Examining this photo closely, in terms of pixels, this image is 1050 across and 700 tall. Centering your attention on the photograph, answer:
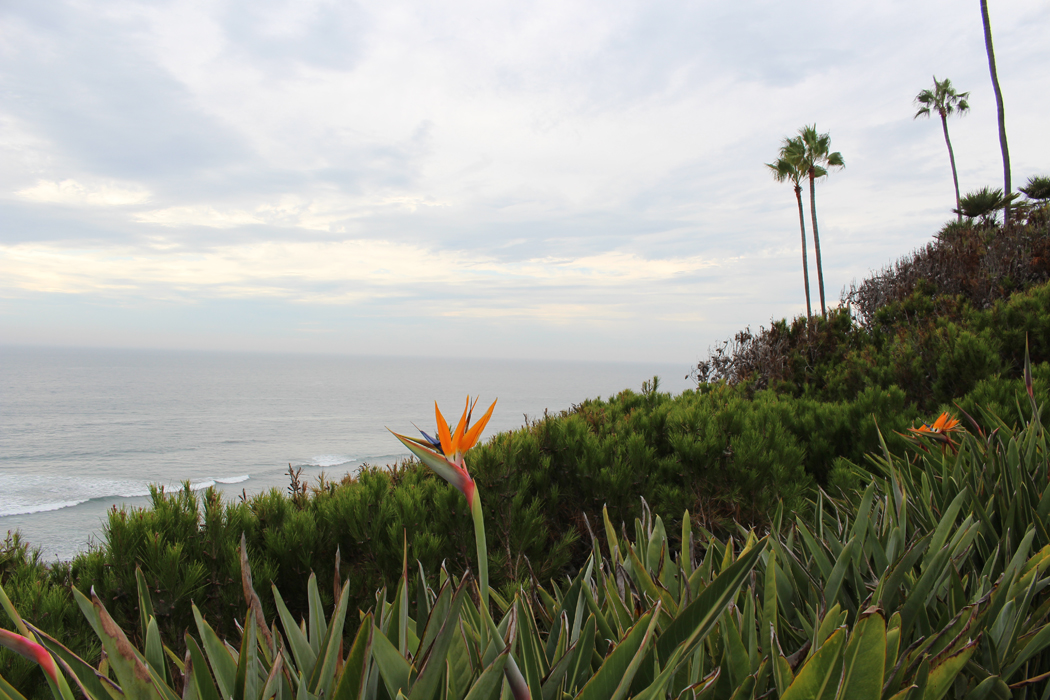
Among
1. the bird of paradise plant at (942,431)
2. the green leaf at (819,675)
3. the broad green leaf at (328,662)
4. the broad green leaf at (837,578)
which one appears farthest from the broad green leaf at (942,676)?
the bird of paradise plant at (942,431)

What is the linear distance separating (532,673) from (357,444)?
42.9 m

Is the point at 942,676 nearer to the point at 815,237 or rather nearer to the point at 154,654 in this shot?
the point at 154,654

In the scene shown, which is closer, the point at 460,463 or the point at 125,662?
the point at 125,662

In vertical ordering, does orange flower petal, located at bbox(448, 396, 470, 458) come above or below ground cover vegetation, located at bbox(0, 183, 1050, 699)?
above

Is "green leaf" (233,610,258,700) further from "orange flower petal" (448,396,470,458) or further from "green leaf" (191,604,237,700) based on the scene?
"orange flower petal" (448,396,470,458)

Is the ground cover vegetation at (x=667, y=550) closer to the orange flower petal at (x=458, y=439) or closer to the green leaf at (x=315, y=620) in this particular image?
the green leaf at (x=315, y=620)

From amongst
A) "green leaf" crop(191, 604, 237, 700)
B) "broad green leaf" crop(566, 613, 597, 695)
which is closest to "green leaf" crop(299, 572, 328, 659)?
"green leaf" crop(191, 604, 237, 700)

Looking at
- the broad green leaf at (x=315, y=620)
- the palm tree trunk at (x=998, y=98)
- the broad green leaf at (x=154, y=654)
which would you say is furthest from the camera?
the palm tree trunk at (x=998, y=98)

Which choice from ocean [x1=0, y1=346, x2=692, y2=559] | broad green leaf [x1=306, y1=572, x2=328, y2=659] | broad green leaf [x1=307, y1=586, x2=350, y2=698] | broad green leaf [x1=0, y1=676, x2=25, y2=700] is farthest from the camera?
ocean [x1=0, y1=346, x2=692, y2=559]

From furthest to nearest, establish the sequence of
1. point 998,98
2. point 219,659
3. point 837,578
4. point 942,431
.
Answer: point 998,98, point 942,431, point 837,578, point 219,659

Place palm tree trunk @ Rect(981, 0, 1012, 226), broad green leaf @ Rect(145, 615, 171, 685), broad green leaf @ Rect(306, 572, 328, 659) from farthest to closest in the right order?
palm tree trunk @ Rect(981, 0, 1012, 226), broad green leaf @ Rect(306, 572, 328, 659), broad green leaf @ Rect(145, 615, 171, 685)

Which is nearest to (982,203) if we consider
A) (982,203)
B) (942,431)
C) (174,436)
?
(982,203)

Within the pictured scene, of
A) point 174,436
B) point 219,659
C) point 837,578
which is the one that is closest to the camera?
point 219,659

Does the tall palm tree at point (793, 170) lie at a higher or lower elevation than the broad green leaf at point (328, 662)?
higher
